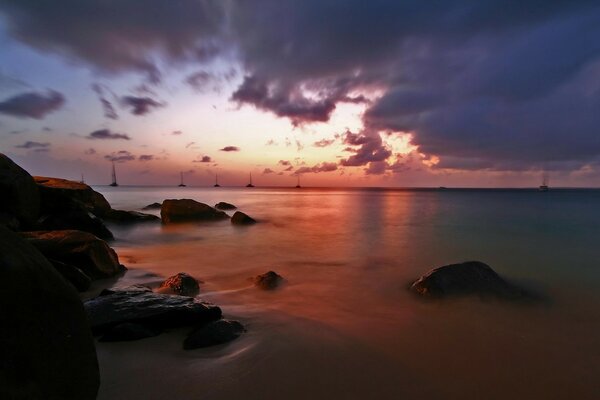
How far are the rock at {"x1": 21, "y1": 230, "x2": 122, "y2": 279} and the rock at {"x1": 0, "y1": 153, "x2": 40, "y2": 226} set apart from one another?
324 centimetres

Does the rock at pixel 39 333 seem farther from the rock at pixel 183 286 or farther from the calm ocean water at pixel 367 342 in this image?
the rock at pixel 183 286

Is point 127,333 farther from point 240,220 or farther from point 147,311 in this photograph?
point 240,220

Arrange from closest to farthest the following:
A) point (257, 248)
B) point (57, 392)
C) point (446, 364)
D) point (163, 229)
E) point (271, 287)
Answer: point (57, 392)
point (446, 364)
point (271, 287)
point (257, 248)
point (163, 229)

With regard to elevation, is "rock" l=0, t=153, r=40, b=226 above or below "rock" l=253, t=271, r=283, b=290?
above

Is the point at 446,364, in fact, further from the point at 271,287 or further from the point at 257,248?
the point at 257,248

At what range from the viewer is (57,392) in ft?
9.23

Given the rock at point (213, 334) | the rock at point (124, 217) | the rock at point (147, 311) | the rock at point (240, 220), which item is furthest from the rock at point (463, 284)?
the rock at point (124, 217)

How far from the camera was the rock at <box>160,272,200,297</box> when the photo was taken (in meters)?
7.90

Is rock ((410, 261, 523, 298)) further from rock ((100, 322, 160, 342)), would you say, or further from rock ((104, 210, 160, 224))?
rock ((104, 210, 160, 224))

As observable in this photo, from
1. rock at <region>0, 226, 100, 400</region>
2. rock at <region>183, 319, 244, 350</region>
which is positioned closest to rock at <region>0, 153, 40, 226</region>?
rock at <region>183, 319, 244, 350</region>

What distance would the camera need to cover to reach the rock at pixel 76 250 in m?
8.08

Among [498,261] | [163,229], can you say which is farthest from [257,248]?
[498,261]

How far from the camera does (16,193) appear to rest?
439 inches

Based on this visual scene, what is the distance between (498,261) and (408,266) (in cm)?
397
